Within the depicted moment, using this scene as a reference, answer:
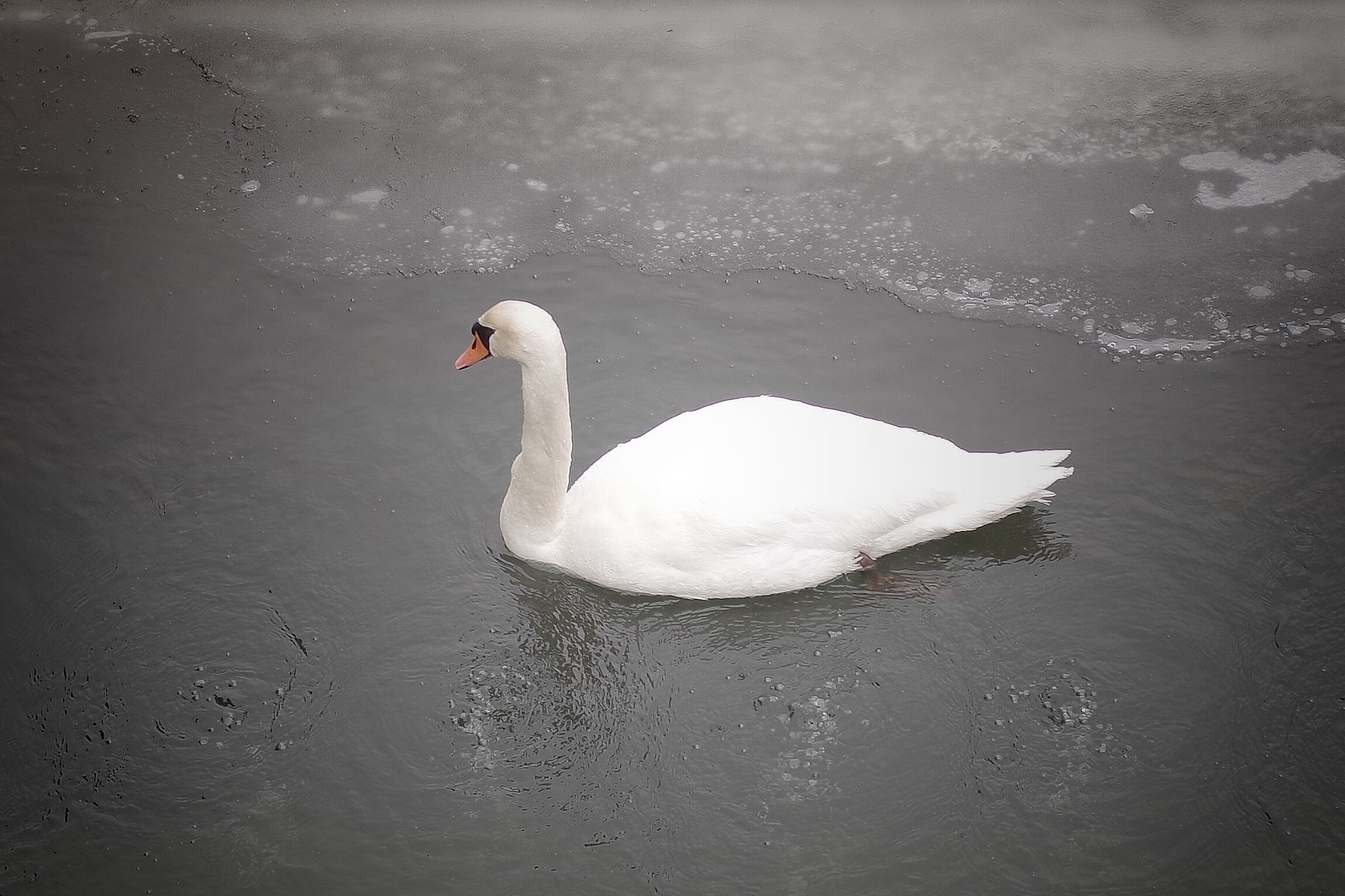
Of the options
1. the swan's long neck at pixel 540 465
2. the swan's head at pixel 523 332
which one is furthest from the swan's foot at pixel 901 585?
the swan's head at pixel 523 332

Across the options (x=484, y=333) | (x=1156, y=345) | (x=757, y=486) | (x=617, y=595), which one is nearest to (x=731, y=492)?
(x=757, y=486)

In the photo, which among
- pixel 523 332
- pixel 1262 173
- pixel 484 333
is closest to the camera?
pixel 523 332

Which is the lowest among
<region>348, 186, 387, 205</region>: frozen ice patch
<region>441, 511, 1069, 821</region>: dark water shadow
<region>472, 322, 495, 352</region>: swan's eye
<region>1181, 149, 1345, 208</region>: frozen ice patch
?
<region>441, 511, 1069, 821</region>: dark water shadow

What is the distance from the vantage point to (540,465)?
4.21 meters

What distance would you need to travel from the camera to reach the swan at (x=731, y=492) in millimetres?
4113

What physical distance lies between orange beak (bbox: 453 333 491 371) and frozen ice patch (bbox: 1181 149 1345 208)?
450 cm

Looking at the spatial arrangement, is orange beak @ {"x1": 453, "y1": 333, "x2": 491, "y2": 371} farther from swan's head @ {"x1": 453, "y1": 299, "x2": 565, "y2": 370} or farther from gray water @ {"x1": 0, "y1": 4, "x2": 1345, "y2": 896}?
gray water @ {"x1": 0, "y1": 4, "x2": 1345, "y2": 896}

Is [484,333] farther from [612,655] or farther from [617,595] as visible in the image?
[612,655]

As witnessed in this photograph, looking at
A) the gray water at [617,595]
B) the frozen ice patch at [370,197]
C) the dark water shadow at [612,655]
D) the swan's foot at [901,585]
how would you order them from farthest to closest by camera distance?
the frozen ice patch at [370,197] → the swan's foot at [901,585] → the dark water shadow at [612,655] → the gray water at [617,595]

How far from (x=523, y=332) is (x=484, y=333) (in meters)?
0.22

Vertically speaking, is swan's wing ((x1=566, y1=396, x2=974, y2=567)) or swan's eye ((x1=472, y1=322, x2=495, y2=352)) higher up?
swan's eye ((x1=472, y1=322, x2=495, y2=352))

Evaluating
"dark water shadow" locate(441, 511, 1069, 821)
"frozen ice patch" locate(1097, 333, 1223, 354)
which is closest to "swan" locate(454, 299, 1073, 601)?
"dark water shadow" locate(441, 511, 1069, 821)

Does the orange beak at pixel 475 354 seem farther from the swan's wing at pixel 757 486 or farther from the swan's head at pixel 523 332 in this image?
the swan's wing at pixel 757 486

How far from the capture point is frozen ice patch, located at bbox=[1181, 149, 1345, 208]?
6336 millimetres
